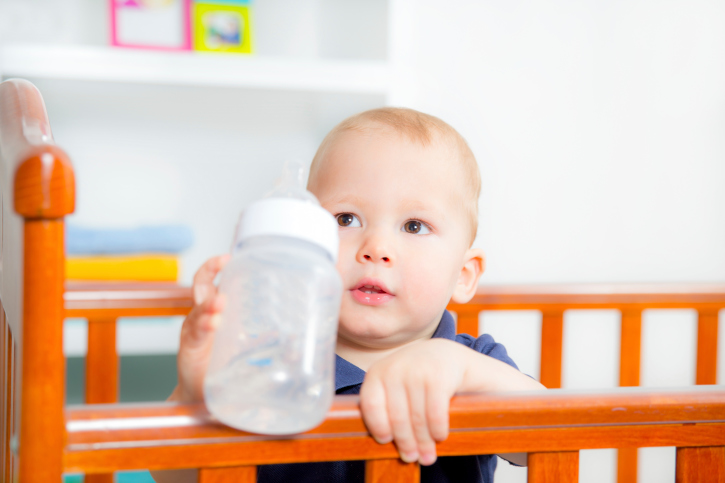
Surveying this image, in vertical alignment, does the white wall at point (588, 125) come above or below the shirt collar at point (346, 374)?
above

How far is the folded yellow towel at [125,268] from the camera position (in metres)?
1.28

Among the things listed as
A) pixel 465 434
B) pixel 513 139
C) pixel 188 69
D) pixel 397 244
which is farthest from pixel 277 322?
pixel 513 139

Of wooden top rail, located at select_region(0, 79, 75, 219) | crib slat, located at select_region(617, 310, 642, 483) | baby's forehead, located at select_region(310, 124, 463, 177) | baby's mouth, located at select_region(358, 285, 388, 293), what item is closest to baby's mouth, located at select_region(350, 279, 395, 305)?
baby's mouth, located at select_region(358, 285, 388, 293)

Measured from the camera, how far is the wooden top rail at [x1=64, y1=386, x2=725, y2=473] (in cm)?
41

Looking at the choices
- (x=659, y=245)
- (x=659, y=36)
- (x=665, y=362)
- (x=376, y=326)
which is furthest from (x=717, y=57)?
(x=376, y=326)

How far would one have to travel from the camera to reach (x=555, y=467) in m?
0.49

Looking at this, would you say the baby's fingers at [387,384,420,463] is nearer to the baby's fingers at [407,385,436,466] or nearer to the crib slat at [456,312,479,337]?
the baby's fingers at [407,385,436,466]

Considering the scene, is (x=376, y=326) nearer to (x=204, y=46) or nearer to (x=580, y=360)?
(x=204, y=46)

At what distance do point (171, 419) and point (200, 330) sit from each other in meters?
0.06

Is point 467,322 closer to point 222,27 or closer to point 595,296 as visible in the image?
point 595,296

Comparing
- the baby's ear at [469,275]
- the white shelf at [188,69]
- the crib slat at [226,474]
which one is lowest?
the crib slat at [226,474]

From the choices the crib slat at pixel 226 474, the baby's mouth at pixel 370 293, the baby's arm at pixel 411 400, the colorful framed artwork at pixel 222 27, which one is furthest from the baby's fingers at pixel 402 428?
the colorful framed artwork at pixel 222 27

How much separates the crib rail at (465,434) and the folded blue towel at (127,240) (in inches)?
37.5

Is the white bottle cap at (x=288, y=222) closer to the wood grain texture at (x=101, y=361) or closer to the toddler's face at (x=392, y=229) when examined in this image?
the toddler's face at (x=392, y=229)
